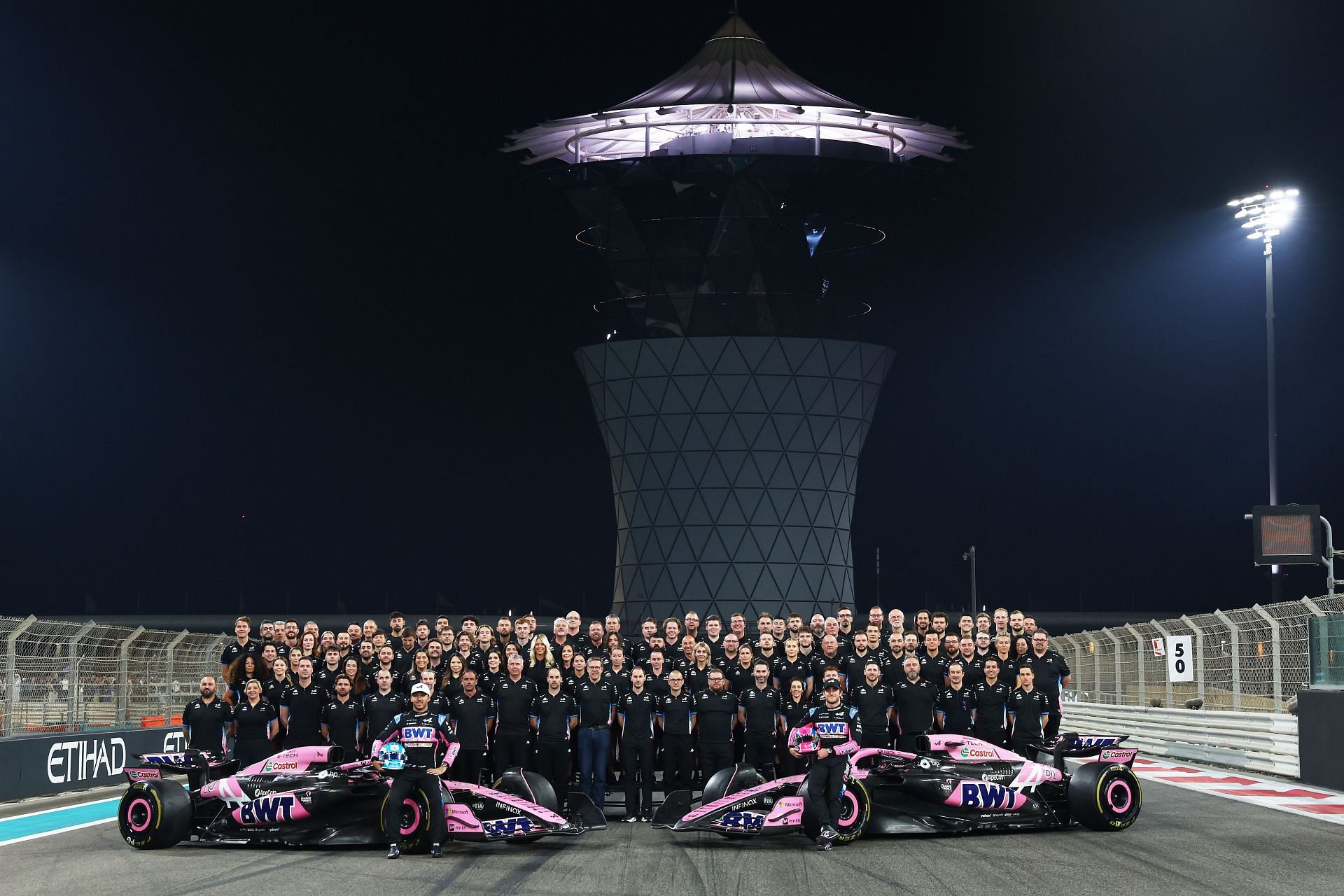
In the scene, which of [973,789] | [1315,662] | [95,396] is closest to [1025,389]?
[95,396]

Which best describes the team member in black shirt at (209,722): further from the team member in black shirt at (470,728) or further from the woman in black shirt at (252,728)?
the team member in black shirt at (470,728)

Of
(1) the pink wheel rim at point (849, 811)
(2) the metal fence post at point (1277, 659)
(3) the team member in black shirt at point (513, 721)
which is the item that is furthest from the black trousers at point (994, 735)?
(2) the metal fence post at point (1277, 659)

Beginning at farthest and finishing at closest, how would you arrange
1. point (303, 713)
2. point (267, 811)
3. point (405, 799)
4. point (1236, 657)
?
point (1236, 657) → point (303, 713) → point (267, 811) → point (405, 799)

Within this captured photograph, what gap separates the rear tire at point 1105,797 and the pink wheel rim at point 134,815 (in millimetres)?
9730

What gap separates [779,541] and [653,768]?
41.6 meters

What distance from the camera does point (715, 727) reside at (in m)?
18.3

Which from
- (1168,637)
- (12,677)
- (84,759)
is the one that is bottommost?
(84,759)

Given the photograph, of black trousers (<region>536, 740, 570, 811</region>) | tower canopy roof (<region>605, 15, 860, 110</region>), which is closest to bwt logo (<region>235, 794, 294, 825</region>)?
black trousers (<region>536, 740, 570, 811</region>)

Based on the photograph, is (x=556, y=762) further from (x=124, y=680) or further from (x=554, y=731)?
(x=124, y=680)

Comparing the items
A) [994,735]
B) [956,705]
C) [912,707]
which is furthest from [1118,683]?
[912,707]

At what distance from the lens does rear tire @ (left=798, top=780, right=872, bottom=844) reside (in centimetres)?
1536

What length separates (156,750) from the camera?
24719mm

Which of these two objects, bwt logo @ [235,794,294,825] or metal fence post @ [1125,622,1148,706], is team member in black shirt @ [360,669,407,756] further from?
metal fence post @ [1125,622,1148,706]

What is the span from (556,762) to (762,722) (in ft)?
8.28
